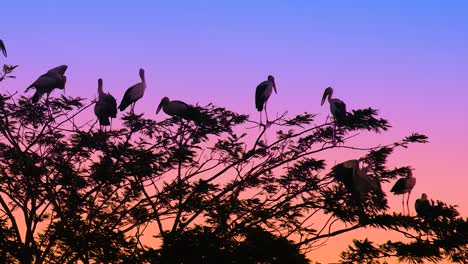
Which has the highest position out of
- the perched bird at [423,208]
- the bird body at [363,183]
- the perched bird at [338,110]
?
the perched bird at [338,110]

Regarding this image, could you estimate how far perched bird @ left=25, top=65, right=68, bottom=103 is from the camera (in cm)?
1717

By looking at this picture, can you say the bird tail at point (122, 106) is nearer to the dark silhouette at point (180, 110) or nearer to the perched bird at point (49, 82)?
the dark silhouette at point (180, 110)

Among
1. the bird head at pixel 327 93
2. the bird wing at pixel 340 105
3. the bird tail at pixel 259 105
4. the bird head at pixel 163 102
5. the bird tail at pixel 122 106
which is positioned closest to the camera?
the bird wing at pixel 340 105

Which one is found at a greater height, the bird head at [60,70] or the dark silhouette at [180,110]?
the bird head at [60,70]

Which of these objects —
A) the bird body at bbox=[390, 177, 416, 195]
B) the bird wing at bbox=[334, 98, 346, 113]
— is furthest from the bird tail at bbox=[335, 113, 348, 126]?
the bird body at bbox=[390, 177, 416, 195]

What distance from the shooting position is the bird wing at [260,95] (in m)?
18.1

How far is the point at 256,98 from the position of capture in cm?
1839

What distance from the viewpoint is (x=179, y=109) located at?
1661 cm

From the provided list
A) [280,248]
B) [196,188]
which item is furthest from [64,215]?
[280,248]

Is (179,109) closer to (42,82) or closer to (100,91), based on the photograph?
(100,91)

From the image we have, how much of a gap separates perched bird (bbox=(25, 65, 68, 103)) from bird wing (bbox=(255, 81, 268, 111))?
4658mm

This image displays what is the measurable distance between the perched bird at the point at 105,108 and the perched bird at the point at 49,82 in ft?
3.27

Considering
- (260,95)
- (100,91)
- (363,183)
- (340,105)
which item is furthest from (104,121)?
(363,183)

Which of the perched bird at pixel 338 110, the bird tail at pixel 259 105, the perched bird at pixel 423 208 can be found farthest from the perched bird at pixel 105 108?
the perched bird at pixel 423 208
